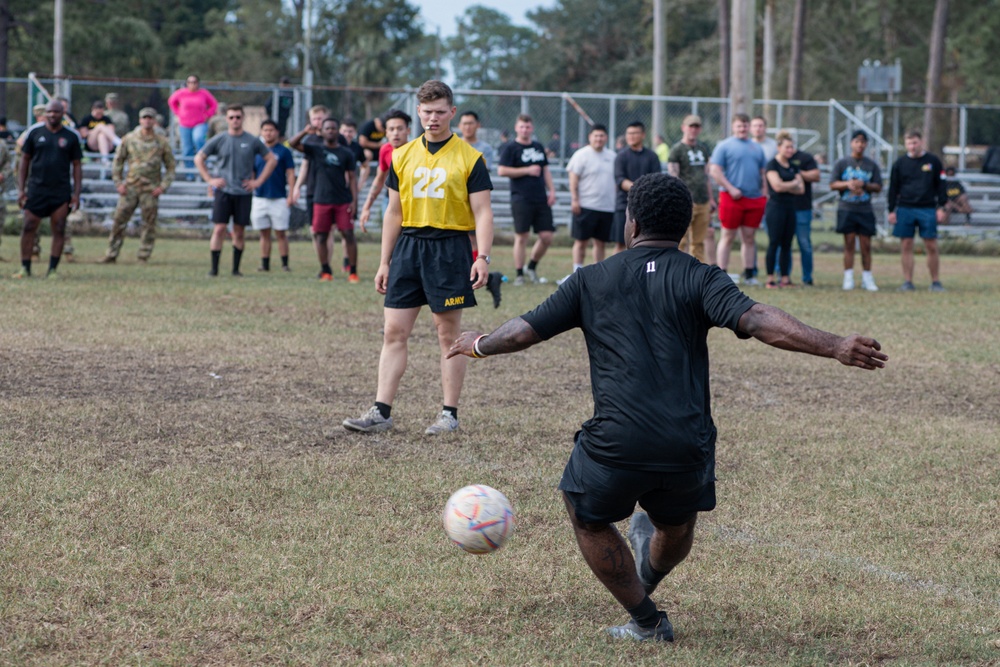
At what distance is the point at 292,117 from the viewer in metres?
25.4

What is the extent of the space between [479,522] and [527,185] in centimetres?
1214

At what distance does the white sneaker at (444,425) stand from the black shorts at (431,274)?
2.28ft

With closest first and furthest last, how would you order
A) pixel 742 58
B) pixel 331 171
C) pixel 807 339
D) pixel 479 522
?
1. pixel 807 339
2. pixel 479 522
3. pixel 331 171
4. pixel 742 58

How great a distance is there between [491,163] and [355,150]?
752 centimetres

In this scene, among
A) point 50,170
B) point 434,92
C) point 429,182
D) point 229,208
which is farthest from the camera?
point 229,208

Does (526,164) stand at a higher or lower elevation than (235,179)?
higher

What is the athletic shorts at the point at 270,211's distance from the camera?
17344 millimetres

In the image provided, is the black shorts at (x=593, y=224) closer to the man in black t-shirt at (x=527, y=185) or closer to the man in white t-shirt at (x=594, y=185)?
the man in white t-shirt at (x=594, y=185)

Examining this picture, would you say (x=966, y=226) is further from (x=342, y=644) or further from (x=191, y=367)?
(x=342, y=644)

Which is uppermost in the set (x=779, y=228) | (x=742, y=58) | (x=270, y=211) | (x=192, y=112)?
(x=742, y=58)

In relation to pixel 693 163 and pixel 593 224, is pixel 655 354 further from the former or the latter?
pixel 693 163

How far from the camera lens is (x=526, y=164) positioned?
1617cm


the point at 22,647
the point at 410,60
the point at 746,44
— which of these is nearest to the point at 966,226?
the point at 746,44

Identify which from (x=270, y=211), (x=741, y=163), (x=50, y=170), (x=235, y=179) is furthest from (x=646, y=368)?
(x=270, y=211)
